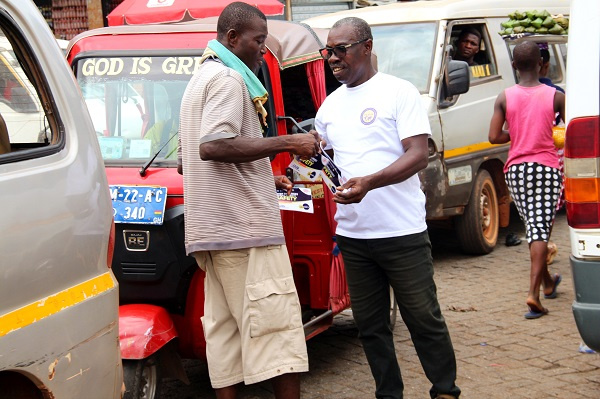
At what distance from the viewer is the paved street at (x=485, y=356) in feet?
16.5

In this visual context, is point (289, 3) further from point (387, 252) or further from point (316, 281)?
point (387, 252)

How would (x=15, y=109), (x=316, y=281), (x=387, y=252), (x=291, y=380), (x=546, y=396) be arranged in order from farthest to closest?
(x=316, y=281) → (x=546, y=396) → (x=387, y=252) → (x=291, y=380) → (x=15, y=109)

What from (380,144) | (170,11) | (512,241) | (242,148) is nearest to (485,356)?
(380,144)

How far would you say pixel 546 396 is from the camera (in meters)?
4.84

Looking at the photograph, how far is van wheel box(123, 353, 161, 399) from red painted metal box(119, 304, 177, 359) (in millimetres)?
90

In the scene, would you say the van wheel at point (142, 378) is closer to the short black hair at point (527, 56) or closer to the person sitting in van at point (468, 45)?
the short black hair at point (527, 56)

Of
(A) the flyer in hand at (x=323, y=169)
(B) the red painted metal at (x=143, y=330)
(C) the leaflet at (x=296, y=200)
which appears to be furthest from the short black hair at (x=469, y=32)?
(B) the red painted metal at (x=143, y=330)

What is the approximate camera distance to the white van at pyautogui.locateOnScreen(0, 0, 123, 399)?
2.74m

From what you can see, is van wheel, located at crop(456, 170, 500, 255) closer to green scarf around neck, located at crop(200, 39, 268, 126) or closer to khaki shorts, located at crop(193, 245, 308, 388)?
khaki shorts, located at crop(193, 245, 308, 388)

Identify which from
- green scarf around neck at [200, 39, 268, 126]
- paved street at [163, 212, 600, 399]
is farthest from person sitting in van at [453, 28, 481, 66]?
green scarf around neck at [200, 39, 268, 126]

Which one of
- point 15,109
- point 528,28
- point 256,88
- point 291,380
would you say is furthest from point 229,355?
point 528,28

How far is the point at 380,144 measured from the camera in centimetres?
417

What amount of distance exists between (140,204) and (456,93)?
4.19m

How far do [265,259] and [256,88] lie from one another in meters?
0.74
